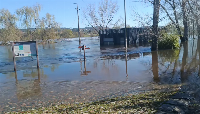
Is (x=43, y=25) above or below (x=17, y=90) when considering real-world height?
above

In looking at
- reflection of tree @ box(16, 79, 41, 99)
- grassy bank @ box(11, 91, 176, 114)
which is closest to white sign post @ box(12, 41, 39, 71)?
reflection of tree @ box(16, 79, 41, 99)

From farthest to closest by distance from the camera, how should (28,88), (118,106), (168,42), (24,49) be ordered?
(168,42), (24,49), (28,88), (118,106)

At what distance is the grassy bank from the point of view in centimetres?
470

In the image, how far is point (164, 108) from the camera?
178 inches

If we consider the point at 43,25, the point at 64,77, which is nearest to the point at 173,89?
the point at 64,77

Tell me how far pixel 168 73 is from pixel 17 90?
6.35 m

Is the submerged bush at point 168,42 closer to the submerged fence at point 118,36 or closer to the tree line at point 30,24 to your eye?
the submerged fence at point 118,36

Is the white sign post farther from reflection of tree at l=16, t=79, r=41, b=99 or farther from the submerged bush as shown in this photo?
the submerged bush

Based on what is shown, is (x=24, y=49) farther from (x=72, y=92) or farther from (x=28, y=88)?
(x=72, y=92)

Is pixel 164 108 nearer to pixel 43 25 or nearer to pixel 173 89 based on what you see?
pixel 173 89

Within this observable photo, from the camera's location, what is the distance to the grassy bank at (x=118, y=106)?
4.70 meters

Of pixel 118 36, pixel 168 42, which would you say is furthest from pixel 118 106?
pixel 118 36

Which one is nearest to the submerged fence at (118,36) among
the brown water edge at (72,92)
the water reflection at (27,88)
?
the water reflection at (27,88)

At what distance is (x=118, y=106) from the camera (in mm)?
Answer: 4969
